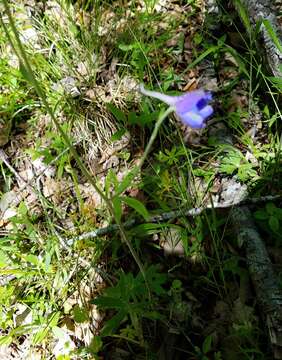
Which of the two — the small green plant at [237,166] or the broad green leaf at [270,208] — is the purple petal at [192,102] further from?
the small green plant at [237,166]

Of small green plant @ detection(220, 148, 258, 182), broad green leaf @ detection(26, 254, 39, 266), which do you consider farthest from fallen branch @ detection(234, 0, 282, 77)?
broad green leaf @ detection(26, 254, 39, 266)

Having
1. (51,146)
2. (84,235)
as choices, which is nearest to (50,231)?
(84,235)

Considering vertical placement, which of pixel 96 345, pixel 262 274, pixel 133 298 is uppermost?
pixel 133 298

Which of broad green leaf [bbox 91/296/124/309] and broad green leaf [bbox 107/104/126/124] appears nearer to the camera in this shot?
broad green leaf [bbox 91/296/124/309]

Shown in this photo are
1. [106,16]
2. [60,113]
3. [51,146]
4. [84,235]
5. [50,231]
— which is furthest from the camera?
[106,16]

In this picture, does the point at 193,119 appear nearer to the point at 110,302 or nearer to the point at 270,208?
the point at 110,302

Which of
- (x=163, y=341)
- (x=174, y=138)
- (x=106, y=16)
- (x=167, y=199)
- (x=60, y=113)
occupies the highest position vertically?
(x=106, y=16)

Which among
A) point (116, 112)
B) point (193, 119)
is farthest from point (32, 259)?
point (193, 119)

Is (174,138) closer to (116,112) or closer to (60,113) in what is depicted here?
(116,112)

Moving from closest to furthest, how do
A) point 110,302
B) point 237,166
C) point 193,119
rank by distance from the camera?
point 193,119, point 110,302, point 237,166

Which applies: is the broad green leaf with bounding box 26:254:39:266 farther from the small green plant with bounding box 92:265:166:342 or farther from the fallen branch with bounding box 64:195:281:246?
the small green plant with bounding box 92:265:166:342

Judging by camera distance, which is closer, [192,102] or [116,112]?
[192,102]
